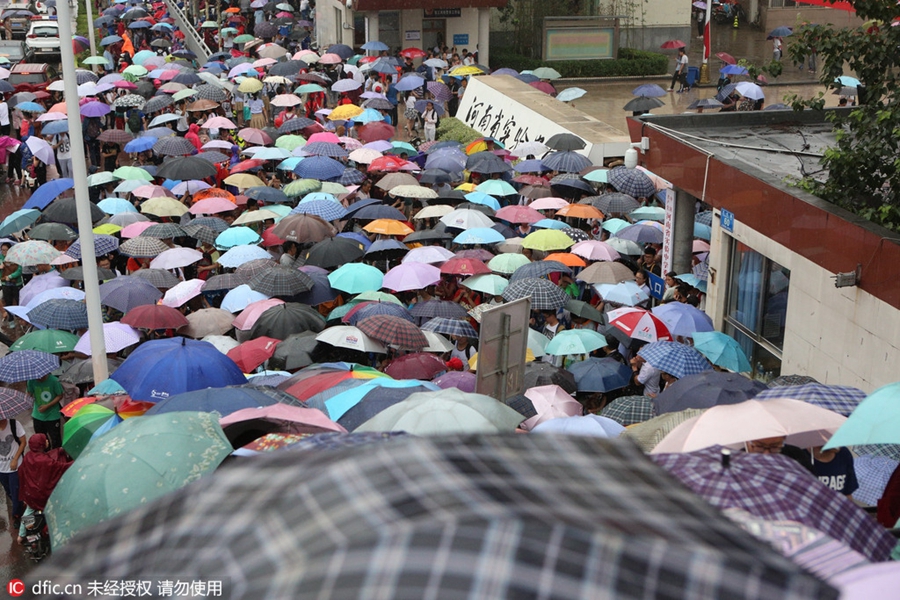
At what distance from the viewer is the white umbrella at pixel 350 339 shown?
10758mm

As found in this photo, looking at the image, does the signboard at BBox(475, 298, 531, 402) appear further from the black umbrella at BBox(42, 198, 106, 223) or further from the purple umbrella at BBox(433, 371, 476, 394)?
the black umbrella at BBox(42, 198, 106, 223)

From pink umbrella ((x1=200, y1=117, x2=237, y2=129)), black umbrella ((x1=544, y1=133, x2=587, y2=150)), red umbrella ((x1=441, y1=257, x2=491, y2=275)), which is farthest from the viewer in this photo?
pink umbrella ((x1=200, y1=117, x2=237, y2=129))

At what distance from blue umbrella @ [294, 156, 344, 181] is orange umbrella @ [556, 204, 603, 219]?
428cm

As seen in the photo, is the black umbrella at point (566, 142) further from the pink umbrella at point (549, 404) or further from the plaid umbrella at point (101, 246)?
the pink umbrella at point (549, 404)

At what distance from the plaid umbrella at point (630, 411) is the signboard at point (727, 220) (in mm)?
4050

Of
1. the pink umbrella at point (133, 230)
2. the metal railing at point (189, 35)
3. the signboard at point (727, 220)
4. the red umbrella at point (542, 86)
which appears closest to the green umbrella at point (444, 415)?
the signboard at point (727, 220)

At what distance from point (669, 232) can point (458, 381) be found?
564cm

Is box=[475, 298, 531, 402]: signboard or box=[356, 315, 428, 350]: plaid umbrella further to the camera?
box=[356, 315, 428, 350]: plaid umbrella

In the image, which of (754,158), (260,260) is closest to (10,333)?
(260,260)

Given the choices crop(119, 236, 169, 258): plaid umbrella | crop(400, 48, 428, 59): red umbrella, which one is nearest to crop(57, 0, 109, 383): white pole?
crop(119, 236, 169, 258): plaid umbrella

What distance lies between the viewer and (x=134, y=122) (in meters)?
24.0

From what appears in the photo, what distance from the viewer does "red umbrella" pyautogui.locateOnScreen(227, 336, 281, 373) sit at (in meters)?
10.7

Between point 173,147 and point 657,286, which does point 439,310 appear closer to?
point 657,286

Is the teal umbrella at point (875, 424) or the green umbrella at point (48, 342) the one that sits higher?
the teal umbrella at point (875, 424)
